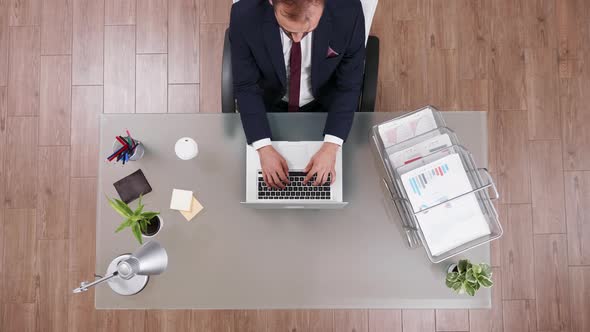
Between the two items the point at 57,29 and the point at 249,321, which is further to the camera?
the point at 57,29

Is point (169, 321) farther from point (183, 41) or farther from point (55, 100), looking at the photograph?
point (183, 41)

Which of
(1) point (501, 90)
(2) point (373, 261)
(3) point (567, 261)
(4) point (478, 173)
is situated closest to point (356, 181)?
(2) point (373, 261)

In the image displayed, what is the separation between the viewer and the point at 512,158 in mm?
2293

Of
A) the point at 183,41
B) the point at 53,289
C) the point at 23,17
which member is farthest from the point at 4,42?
the point at 53,289

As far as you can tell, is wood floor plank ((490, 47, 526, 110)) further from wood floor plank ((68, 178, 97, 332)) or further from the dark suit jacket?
wood floor plank ((68, 178, 97, 332))

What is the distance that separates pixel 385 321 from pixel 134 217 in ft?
4.95

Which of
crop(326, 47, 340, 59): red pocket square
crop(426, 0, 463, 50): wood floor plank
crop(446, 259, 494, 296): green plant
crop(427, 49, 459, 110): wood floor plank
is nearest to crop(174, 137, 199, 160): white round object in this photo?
crop(326, 47, 340, 59): red pocket square

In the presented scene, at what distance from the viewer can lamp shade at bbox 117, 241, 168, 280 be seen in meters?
1.18

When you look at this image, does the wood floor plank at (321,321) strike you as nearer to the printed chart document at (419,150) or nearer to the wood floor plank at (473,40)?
the printed chart document at (419,150)

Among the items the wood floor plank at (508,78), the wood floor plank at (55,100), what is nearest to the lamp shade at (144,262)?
Result: the wood floor plank at (55,100)

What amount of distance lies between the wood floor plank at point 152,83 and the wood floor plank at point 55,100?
0.40 meters

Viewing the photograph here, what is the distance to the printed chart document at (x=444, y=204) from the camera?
127 cm

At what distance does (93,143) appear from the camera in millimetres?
2336

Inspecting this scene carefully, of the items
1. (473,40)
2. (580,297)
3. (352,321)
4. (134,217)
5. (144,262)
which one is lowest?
(352,321)
